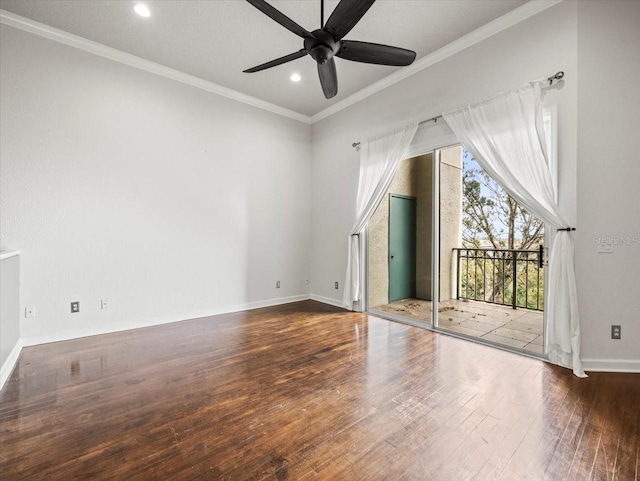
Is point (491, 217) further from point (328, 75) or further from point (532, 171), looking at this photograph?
point (328, 75)

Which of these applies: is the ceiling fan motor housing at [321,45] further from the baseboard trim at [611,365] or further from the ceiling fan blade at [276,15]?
the baseboard trim at [611,365]

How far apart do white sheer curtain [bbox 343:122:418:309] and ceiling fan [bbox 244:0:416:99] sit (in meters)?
1.44

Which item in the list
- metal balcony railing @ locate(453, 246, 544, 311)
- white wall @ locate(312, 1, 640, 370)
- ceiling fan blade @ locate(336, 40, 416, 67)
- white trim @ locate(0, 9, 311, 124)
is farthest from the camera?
metal balcony railing @ locate(453, 246, 544, 311)

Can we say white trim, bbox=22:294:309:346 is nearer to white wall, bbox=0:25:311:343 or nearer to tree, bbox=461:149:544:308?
white wall, bbox=0:25:311:343

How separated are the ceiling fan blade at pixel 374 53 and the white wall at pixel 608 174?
1613 mm

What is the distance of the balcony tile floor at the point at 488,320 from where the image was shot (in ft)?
10.9

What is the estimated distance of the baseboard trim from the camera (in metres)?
2.61

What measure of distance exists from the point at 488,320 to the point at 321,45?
3703 mm

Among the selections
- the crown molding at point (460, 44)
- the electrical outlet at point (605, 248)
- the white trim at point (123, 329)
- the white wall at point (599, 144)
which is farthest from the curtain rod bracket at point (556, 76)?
the white trim at point (123, 329)

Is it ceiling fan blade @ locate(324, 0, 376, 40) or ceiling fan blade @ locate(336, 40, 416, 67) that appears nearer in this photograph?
ceiling fan blade @ locate(324, 0, 376, 40)

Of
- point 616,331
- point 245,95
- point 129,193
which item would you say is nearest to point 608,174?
point 616,331


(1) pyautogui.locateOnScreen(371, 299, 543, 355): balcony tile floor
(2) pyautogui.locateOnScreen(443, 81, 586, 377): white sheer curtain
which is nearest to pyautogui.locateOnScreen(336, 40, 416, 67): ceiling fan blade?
(2) pyautogui.locateOnScreen(443, 81, 586, 377): white sheer curtain

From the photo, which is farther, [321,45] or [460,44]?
[460,44]

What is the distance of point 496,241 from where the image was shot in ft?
11.9
